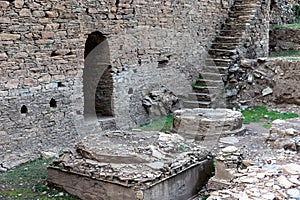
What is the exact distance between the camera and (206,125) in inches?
335

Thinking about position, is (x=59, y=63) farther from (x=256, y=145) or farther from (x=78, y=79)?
(x=256, y=145)

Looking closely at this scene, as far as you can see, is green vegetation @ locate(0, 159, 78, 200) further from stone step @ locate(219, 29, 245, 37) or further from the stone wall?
stone step @ locate(219, 29, 245, 37)

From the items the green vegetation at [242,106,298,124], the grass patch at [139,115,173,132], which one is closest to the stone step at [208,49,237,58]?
the green vegetation at [242,106,298,124]

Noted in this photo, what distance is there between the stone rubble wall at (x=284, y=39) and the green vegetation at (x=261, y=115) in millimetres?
4748

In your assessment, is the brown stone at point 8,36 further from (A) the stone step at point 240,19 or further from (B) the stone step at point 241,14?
(B) the stone step at point 241,14

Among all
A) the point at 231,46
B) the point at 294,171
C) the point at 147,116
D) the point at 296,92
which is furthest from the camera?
the point at 231,46

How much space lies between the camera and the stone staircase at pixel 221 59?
11.3 m

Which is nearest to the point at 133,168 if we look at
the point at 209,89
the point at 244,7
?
the point at 209,89

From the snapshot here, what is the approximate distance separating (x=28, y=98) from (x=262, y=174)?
4.15 meters

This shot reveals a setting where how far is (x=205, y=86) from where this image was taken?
38.0 ft

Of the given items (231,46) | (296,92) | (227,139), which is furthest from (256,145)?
(231,46)

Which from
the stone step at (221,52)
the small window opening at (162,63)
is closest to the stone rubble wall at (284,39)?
the stone step at (221,52)

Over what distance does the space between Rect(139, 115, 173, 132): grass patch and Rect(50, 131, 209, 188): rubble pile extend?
2447mm

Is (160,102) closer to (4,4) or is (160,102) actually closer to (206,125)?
(206,125)
